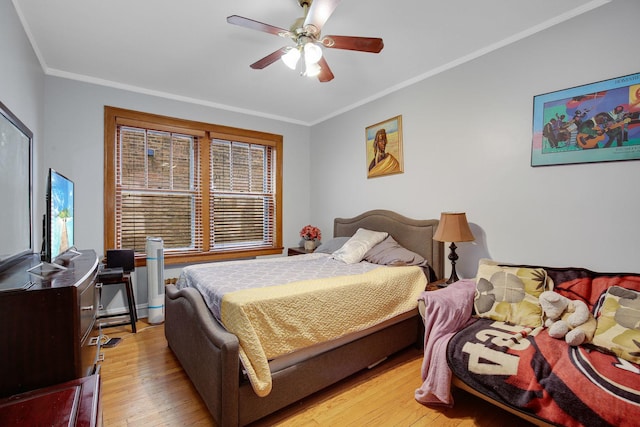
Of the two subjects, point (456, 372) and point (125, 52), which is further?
point (125, 52)

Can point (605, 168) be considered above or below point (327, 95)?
below

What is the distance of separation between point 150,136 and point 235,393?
3230mm

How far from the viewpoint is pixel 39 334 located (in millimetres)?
1195

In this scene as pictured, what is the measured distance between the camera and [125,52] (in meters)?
2.64

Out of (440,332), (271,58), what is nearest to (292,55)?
(271,58)

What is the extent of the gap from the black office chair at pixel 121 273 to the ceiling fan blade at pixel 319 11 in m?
2.88

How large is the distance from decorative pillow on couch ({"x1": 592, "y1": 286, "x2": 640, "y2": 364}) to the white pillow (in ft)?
5.97

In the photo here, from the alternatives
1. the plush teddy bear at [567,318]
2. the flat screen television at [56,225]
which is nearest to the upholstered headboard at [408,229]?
the plush teddy bear at [567,318]

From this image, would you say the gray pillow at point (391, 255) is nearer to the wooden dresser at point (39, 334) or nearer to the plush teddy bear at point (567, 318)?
the plush teddy bear at point (567, 318)

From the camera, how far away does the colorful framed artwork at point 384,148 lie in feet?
11.0

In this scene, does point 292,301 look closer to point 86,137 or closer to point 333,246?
point 333,246

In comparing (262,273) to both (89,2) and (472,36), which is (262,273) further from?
(472,36)

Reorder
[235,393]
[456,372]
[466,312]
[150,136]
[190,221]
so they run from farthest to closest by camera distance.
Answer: [190,221], [150,136], [466,312], [456,372], [235,393]

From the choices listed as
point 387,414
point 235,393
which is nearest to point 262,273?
point 235,393
